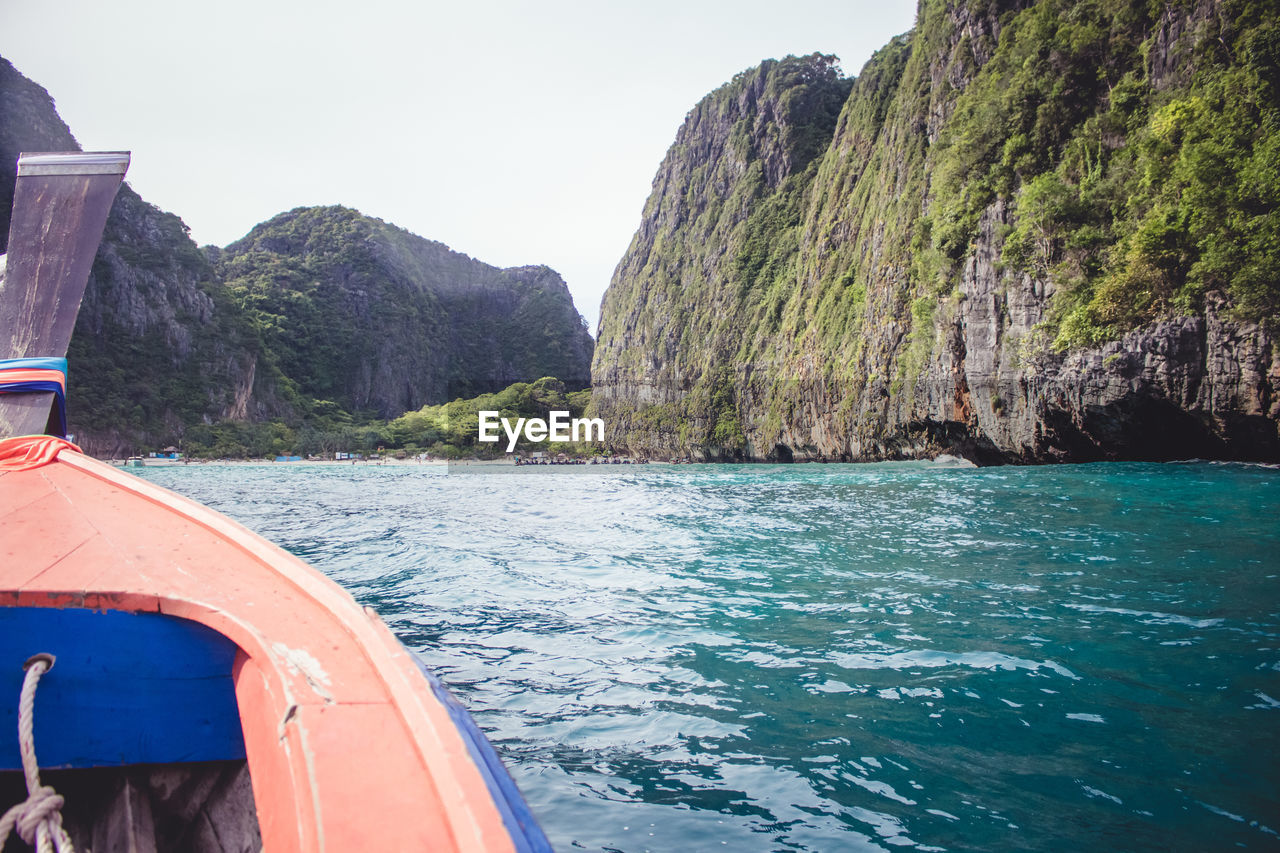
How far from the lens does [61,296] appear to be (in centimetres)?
371

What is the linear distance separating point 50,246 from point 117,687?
3.46m

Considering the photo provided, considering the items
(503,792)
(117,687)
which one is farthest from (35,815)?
(503,792)

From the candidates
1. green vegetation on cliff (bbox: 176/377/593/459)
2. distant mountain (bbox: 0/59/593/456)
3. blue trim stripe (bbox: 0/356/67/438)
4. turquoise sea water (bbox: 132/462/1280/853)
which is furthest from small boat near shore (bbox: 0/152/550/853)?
green vegetation on cliff (bbox: 176/377/593/459)

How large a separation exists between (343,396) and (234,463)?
138 ft

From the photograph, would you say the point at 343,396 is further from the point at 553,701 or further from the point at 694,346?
the point at 553,701

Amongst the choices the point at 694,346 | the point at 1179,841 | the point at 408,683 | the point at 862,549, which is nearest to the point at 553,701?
the point at 408,683

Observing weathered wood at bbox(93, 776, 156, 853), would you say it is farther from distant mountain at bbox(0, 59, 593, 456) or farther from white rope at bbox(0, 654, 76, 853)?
distant mountain at bbox(0, 59, 593, 456)

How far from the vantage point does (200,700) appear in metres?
1.81

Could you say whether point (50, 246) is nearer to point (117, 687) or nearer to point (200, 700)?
point (117, 687)

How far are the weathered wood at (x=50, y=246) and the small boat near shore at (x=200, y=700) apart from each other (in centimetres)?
149

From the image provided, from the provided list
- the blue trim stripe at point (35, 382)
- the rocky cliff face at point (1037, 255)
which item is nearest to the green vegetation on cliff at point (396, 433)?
the rocky cliff face at point (1037, 255)

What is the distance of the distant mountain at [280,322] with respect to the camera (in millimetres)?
68750

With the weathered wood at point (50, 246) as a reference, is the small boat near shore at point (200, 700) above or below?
below

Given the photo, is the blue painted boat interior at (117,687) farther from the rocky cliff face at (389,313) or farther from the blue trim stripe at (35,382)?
the rocky cliff face at (389,313)
